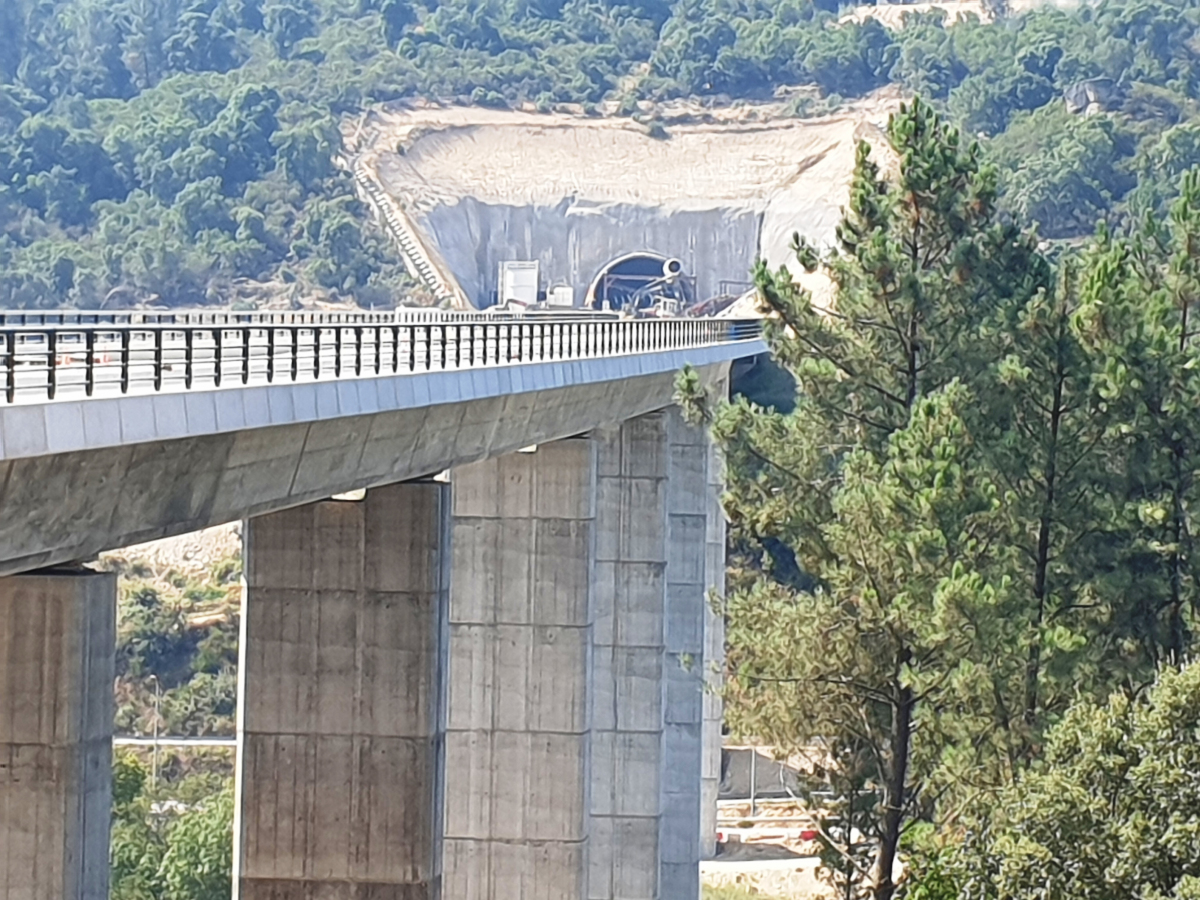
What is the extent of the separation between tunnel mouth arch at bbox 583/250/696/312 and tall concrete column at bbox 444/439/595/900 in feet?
385

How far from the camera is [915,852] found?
35469 mm

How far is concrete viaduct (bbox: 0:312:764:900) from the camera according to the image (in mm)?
18984

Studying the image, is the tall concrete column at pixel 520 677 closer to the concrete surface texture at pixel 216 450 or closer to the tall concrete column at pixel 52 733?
the concrete surface texture at pixel 216 450

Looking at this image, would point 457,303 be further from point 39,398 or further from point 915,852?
point 39,398

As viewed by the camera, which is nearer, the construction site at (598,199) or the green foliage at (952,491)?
the green foliage at (952,491)

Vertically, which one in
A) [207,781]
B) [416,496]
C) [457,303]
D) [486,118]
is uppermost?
[486,118]

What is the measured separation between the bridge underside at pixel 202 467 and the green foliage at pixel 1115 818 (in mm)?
7533

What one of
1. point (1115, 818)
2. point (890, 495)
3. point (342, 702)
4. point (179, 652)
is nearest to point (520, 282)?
point (179, 652)

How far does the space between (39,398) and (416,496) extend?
381 inches

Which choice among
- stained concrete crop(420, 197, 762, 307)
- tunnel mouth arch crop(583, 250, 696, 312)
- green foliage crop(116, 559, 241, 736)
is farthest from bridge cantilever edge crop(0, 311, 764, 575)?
stained concrete crop(420, 197, 762, 307)

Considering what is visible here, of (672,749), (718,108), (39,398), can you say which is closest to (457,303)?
(718,108)

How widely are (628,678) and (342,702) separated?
20309 mm

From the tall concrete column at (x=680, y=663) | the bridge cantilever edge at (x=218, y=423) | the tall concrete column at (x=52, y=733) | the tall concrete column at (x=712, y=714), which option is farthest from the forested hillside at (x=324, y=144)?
the tall concrete column at (x=52, y=733)

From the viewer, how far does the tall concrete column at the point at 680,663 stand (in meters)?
53.0
